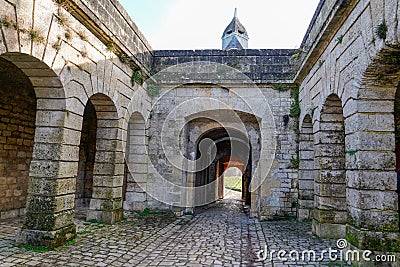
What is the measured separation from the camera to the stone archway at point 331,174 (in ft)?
17.9

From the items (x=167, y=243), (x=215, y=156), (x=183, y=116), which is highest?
(x=183, y=116)

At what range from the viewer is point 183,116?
26.4ft

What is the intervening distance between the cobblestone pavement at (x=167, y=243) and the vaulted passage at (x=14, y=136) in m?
0.75

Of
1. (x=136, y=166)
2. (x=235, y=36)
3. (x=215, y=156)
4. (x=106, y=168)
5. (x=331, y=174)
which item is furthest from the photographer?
(x=235, y=36)

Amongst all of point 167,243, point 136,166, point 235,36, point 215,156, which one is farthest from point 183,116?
point 235,36

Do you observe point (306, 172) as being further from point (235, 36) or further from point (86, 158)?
point (235, 36)

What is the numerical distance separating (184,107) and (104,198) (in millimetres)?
3119

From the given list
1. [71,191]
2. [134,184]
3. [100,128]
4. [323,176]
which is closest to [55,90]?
[71,191]

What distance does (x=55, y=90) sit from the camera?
14.4 ft

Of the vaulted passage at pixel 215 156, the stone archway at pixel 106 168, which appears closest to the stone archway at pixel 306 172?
the vaulted passage at pixel 215 156

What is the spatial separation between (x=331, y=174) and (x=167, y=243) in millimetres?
3088

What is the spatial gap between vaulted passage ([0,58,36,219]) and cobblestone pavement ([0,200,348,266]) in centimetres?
75

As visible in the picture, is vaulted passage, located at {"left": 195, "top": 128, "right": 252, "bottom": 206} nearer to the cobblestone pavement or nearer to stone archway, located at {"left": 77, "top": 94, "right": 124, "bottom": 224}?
the cobblestone pavement

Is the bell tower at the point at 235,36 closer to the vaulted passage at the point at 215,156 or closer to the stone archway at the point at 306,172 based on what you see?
the vaulted passage at the point at 215,156
